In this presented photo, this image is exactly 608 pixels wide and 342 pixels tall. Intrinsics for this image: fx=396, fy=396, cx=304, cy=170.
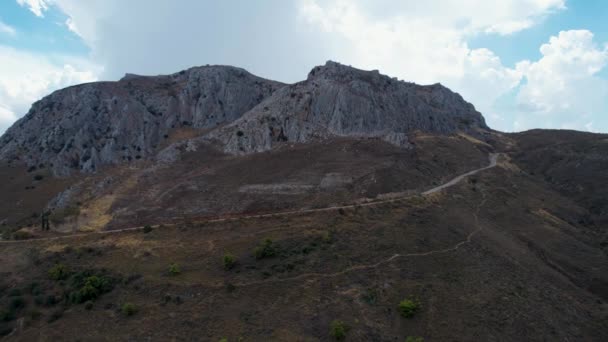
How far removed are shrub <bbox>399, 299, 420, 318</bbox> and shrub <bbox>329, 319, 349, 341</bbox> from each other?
538 centimetres

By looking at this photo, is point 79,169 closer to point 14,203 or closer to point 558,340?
point 14,203

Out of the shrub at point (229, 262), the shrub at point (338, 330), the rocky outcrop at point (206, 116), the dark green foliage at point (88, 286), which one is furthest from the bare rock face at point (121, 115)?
the shrub at point (338, 330)

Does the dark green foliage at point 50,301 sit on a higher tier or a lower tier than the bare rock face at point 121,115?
lower

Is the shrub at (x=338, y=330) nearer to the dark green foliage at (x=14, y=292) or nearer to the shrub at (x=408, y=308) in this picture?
the shrub at (x=408, y=308)

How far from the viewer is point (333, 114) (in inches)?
3386

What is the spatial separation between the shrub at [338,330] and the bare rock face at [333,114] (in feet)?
167

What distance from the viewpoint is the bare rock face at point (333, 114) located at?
81188 millimetres

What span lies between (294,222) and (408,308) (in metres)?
19.4

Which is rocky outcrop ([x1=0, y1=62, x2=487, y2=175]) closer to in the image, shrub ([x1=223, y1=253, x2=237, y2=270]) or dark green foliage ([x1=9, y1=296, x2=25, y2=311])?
shrub ([x1=223, y1=253, x2=237, y2=270])

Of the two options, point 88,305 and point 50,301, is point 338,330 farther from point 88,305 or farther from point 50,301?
point 50,301

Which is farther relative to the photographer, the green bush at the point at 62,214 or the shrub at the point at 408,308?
the green bush at the point at 62,214

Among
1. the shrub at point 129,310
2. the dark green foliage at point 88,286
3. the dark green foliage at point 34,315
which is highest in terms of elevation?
the dark green foliage at point 88,286

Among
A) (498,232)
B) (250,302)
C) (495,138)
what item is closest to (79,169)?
(250,302)

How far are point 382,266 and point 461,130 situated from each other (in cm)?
9520
